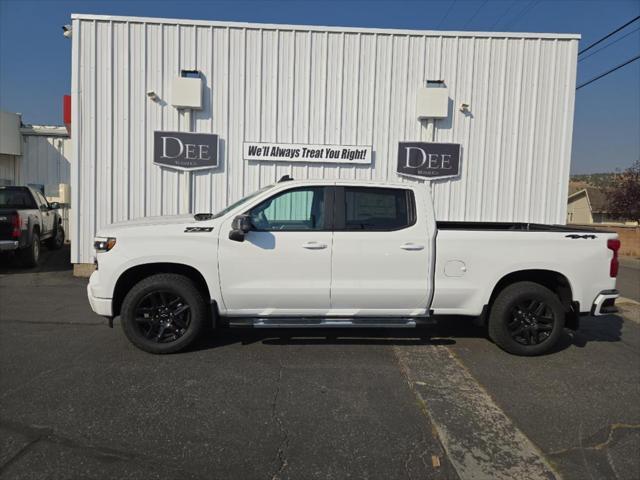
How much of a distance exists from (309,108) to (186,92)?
8.17 feet

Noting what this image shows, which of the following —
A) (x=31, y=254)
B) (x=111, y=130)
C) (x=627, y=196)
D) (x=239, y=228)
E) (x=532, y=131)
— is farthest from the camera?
(x=627, y=196)

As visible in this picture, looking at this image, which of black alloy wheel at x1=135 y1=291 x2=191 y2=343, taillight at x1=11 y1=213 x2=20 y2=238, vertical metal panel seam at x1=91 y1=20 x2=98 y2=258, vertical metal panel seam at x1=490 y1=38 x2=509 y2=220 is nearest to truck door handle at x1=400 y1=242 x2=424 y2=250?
black alloy wheel at x1=135 y1=291 x2=191 y2=343

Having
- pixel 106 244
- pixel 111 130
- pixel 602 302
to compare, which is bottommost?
pixel 602 302

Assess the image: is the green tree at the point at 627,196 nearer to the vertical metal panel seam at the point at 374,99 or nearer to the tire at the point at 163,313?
the vertical metal panel seam at the point at 374,99

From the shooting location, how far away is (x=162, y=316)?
16.7 ft

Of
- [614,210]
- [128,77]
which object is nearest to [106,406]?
[128,77]

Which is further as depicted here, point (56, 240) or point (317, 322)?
point (56, 240)

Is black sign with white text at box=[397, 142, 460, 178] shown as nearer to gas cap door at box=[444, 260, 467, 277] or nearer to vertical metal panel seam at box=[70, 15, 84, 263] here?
gas cap door at box=[444, 260, 467, 277]

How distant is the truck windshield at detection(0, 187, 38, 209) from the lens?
440 inches

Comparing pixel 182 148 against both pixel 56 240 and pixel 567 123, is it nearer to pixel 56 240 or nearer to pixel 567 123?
pixel 56 240

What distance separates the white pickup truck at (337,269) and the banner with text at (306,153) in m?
4.65

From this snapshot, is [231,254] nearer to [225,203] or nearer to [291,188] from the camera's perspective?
[291,188]

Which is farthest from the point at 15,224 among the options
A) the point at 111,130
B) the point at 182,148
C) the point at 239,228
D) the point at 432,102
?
the point at 432,102

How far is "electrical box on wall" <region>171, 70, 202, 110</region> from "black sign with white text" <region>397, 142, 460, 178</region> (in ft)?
14.0
